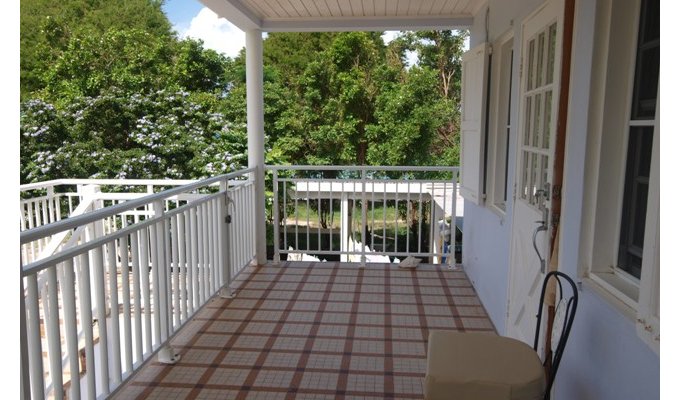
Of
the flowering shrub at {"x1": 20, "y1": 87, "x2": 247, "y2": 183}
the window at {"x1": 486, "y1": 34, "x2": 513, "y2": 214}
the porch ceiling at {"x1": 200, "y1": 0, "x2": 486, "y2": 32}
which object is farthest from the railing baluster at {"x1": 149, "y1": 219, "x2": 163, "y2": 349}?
the flowering shrub at {"x1": 20, "y1": 87, "x2": 247, "y2": 183}

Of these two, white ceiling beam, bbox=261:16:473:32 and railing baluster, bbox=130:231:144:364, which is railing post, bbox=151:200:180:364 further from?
white ceiling beam, bbox=261:16:473:32

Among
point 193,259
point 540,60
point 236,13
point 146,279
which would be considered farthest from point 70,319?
point 236,13

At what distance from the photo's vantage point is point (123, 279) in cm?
248

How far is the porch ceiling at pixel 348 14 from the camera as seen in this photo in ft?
13.7

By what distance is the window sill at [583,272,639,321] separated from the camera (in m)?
1.50

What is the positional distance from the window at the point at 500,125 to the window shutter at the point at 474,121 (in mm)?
68

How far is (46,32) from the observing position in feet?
43.9

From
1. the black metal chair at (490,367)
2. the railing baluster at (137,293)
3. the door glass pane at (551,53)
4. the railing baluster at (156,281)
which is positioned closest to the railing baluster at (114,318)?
the railing baluster at (137,293)

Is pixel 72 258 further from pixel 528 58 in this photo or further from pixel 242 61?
pixel 242 61

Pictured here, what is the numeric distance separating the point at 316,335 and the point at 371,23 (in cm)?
301

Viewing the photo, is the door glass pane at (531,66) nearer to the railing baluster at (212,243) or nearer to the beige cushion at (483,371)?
the beige cushion at (483,371)

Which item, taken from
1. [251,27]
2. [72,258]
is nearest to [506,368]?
[72,258]

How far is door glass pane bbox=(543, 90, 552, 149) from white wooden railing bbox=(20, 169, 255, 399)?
2.05 meters

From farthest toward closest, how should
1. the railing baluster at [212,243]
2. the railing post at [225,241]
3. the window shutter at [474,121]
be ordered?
1. the railing post at [225,241]
2. the window shutter at [474,121]
3. the railing baluster at [212,243]
